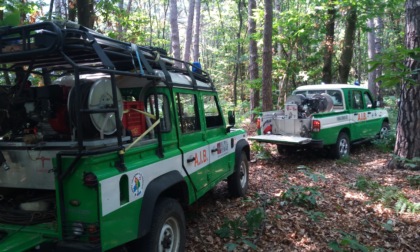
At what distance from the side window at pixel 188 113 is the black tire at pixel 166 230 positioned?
1.18 metres

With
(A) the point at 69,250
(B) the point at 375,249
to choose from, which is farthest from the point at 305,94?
(A) the point at 69,250

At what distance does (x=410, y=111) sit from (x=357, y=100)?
314 centimetres

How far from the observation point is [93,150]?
2.98 m

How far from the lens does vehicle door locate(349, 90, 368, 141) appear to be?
10.4 metres

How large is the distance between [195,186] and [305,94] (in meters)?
6.99

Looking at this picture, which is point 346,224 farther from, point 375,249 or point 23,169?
point 23,169

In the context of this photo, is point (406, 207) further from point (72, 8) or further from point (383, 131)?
point (72, 8)

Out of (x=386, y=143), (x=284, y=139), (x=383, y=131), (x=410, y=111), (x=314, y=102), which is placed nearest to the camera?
(x=410, y=111)

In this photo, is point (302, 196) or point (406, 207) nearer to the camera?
point (406, 207)

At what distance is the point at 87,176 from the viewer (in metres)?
Result: 2.91

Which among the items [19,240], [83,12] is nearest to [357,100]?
[83,12]

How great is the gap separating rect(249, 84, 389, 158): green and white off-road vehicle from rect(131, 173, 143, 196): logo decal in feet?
19.1

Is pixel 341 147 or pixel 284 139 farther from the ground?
pixel 284 139

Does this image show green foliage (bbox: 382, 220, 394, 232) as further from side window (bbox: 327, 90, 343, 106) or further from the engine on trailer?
side window (bbox: 327, 90, 343, 106)
